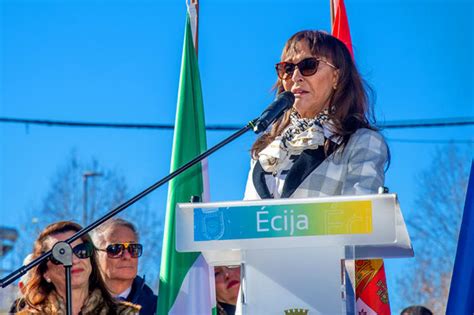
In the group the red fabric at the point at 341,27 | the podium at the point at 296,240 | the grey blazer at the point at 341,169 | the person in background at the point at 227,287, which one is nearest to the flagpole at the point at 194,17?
the red fabric at the point at 341,27

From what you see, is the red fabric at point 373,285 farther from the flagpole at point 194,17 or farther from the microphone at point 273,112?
the flagpole at point 194,17

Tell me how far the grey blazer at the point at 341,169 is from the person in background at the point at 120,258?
4.67ft

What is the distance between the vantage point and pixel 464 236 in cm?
436

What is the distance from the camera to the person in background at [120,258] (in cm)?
477

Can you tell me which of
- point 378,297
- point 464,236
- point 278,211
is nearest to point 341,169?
point 378,297

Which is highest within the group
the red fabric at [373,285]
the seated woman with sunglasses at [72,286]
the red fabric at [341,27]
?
the red fabric at [341,27]

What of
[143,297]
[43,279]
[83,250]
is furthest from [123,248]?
[83,250]

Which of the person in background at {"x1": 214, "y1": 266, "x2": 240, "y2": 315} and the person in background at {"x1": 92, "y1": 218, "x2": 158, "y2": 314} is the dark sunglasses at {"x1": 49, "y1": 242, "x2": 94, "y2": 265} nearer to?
the person in background at {"x1": 92, "y1": 218, "x2": 158, "y2": 314}

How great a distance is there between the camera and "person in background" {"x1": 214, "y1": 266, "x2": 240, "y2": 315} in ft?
16.1

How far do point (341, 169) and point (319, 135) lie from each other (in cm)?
18

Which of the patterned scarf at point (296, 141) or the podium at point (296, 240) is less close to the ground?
the patterned scarf at point (296, 141)

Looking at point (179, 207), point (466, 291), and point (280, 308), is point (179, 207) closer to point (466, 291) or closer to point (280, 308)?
point (280, 308)

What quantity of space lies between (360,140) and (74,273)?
133cm

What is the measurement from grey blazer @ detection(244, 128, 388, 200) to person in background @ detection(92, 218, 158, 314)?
1423mm
